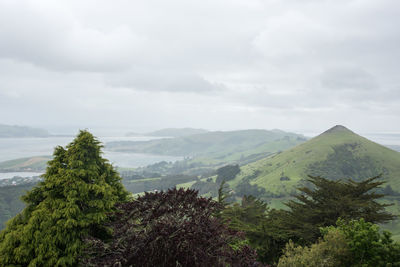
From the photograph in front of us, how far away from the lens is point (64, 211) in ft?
47.3

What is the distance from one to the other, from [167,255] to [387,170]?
217187 mm

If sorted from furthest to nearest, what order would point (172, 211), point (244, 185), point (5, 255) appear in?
point (244, 185) → point (5, 255) → point (172, 211)

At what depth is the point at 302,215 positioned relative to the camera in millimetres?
25000

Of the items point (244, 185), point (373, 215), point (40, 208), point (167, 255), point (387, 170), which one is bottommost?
point (244, 185)

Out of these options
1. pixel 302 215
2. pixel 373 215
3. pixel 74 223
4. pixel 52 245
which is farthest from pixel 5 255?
pixel 373 215

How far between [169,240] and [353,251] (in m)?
14.0

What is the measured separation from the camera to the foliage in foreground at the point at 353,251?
15.3 meters

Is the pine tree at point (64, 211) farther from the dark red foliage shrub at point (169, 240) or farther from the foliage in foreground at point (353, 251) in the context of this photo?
the foliage in foreground at point (353, 251)

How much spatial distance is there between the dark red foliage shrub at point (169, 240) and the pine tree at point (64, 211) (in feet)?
10.2

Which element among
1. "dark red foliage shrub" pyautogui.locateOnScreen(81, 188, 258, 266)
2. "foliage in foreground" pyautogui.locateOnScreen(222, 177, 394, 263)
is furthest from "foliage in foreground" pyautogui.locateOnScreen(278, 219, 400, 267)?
"dark red foliage shrub" pyautogui.locateOnScreen(81, 188, 258, 266)

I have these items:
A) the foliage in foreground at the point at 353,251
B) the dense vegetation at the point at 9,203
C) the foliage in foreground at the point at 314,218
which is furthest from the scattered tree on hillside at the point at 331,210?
the dense vegetation at the point at 9,203

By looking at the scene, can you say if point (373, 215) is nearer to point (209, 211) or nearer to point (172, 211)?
point (209, 211)

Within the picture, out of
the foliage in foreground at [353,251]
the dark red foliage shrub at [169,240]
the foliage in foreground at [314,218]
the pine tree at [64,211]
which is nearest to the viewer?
the dark red foliage shrub at [169,240]

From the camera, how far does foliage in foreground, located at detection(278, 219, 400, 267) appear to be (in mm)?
15344
